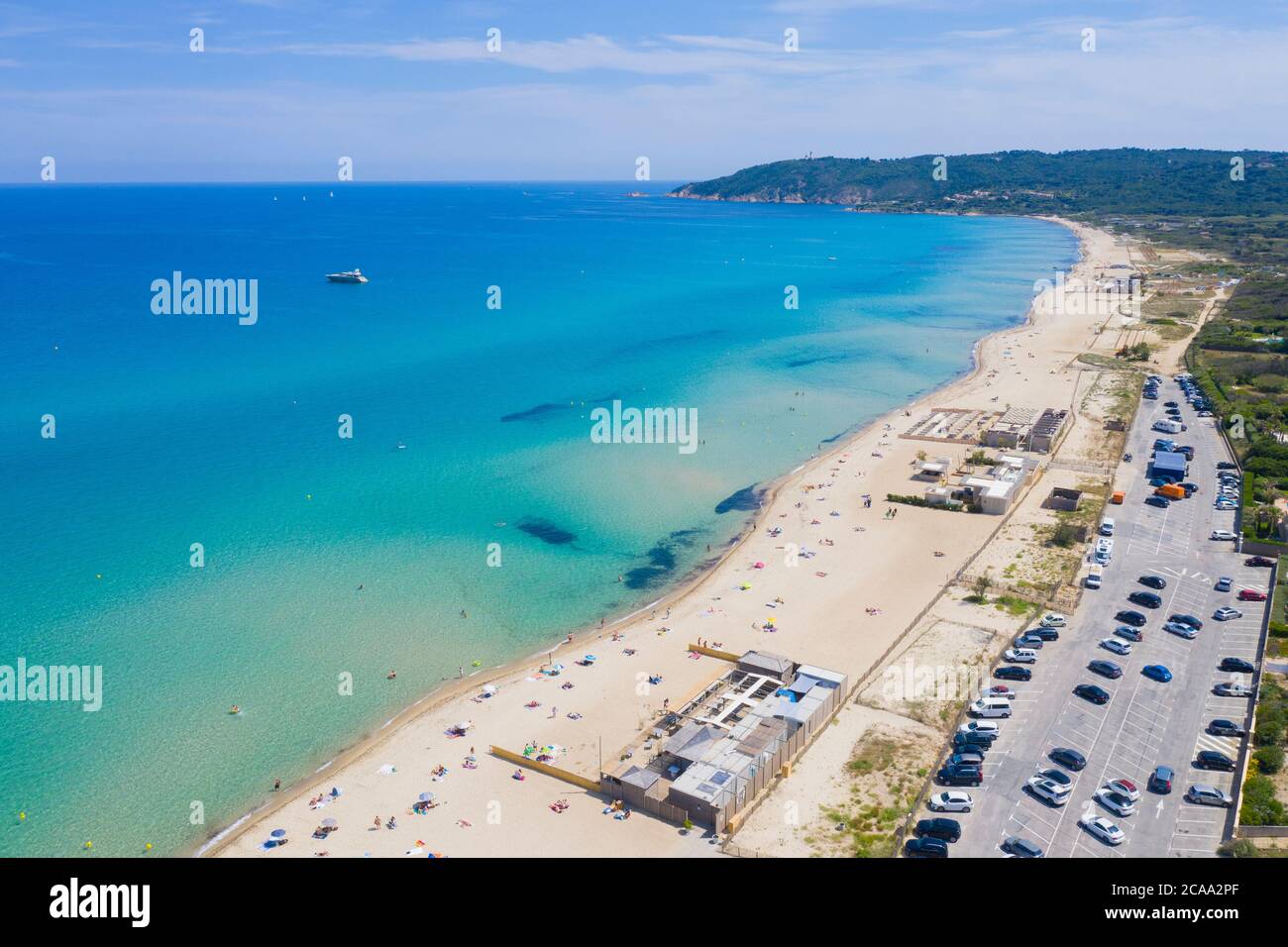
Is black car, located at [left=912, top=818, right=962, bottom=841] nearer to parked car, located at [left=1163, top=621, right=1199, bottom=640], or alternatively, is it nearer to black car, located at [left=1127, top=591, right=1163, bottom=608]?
parked car, located at [left=1163, top=621, right=1199, bottom=640]

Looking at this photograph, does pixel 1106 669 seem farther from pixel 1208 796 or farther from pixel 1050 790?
pixel 1050 790

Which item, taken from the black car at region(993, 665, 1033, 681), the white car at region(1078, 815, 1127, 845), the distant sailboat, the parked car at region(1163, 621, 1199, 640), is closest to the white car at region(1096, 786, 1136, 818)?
the white car at region(1078, 815, 1127, 845)

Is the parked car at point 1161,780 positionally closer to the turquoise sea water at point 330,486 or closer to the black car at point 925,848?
the black car at point 925,848

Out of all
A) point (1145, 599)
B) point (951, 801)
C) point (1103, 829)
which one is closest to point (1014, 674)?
point (1103, 829)

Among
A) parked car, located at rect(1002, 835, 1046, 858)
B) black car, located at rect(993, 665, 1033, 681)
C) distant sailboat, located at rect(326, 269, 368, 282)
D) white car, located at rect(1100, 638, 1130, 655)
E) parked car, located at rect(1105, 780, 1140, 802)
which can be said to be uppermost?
distant sailboat, located at rect(326, 269, 368, 282)

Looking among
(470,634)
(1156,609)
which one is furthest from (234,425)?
(1156,609)
